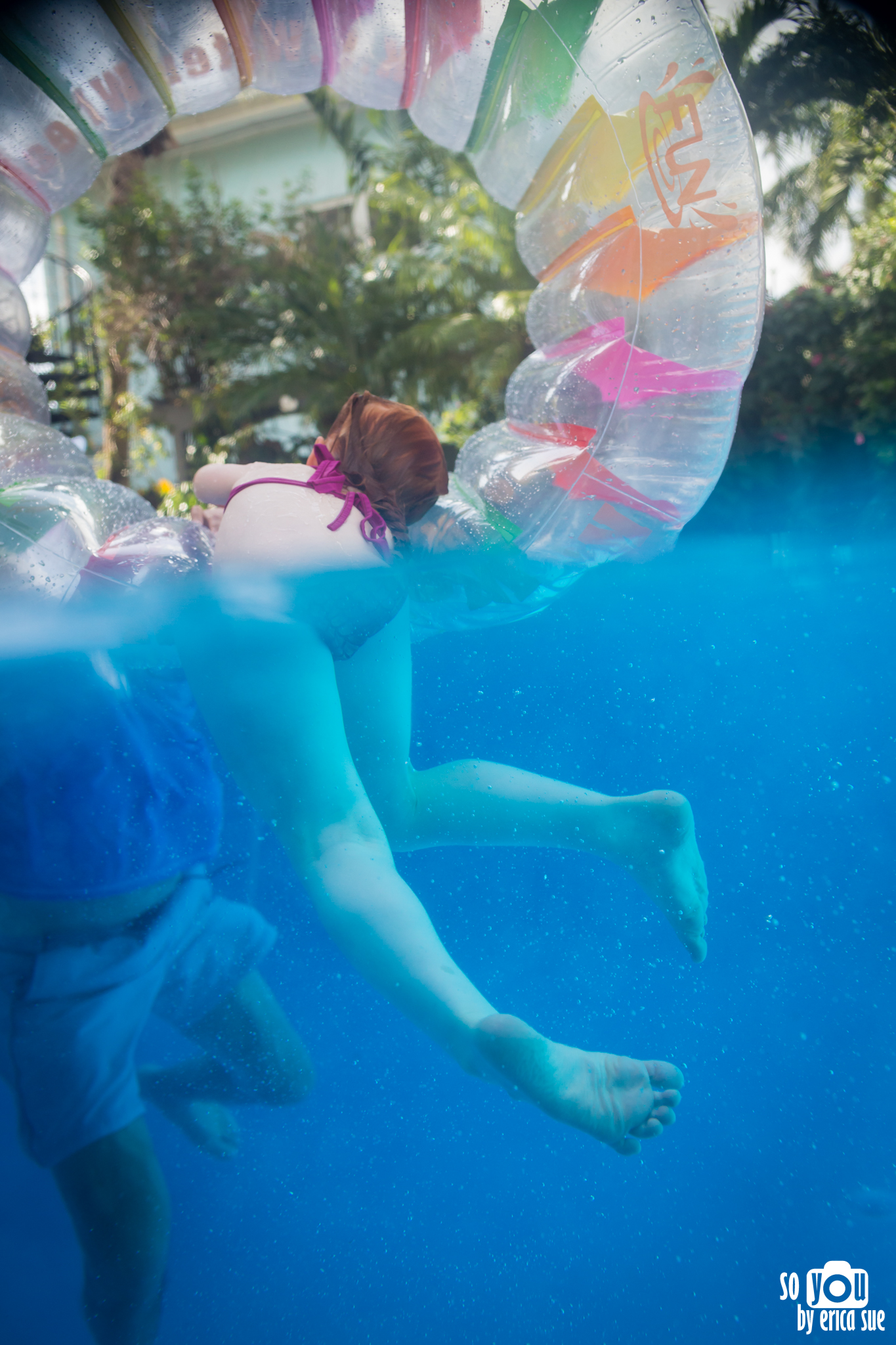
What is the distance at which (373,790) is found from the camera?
2.84 feet

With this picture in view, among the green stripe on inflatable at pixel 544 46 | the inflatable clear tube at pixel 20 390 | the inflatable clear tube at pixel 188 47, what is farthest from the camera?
the inflatable clear tube at pixel 20 390

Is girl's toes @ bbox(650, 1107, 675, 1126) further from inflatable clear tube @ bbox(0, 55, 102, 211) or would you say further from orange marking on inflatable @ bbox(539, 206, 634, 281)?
inflatable clear tube @ bbox(0, 55, 102, 211)

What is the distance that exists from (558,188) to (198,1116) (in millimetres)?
1314

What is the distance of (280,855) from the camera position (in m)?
0.84

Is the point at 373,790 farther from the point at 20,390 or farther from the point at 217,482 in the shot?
A: the point at 20,390

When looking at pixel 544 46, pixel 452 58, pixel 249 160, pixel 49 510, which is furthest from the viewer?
pixel 249 160

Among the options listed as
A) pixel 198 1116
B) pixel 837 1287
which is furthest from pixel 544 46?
pixel 837 1287

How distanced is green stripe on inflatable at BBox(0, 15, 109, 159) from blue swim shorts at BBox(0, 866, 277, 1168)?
124 cm

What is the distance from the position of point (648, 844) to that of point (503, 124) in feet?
3.73

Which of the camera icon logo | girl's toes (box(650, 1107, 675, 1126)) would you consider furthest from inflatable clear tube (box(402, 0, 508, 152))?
the camera icon logo

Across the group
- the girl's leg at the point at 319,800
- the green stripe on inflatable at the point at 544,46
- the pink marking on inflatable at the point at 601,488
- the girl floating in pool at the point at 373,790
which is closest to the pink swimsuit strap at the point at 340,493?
the girl floating in pool at the point at 373,790

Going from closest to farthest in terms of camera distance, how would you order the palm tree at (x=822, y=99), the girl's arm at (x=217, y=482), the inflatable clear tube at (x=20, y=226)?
the girl's arm at (x=217, y=482) < the inflatable clear tube at (x=20, y=226) < the palm tree at (x=822, y=99)

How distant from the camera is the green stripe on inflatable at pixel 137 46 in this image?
1298 mm

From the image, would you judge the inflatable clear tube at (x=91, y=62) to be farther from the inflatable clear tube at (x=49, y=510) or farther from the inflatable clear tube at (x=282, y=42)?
the inflatable clear tube at (x=49, y=510)
